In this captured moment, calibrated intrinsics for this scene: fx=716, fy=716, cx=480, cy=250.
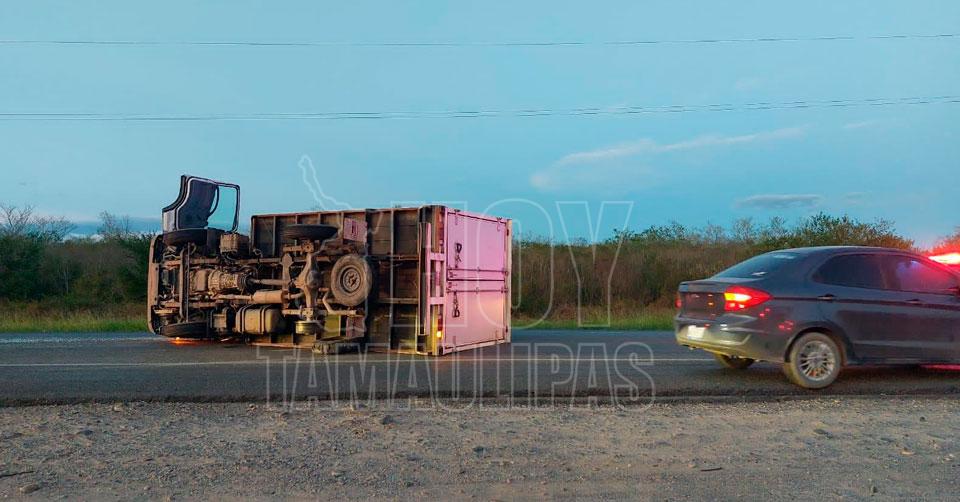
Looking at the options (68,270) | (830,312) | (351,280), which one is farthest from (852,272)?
(68,270)

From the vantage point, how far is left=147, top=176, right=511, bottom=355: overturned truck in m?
11.5

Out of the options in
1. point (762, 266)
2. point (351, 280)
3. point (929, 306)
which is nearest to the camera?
point (929, 306)

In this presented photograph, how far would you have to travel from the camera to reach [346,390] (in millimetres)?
7969

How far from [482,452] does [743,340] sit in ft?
13.5

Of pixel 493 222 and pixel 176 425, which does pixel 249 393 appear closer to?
pixel 176 425

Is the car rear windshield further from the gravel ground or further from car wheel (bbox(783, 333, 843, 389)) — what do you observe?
the gravel ground

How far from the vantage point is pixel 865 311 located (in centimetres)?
841

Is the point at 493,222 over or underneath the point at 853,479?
over

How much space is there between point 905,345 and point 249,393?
7601 mm

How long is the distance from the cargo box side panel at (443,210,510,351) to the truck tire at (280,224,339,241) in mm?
2032

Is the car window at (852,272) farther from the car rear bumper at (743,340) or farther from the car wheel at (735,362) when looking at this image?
the car wheel at (735,362)

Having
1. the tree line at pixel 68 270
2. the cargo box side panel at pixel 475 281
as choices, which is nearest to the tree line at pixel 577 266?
the tree line at pixel 68 270

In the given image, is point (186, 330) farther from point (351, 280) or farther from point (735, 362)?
point (735, 362)

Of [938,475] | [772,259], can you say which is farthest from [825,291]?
[938,475]
